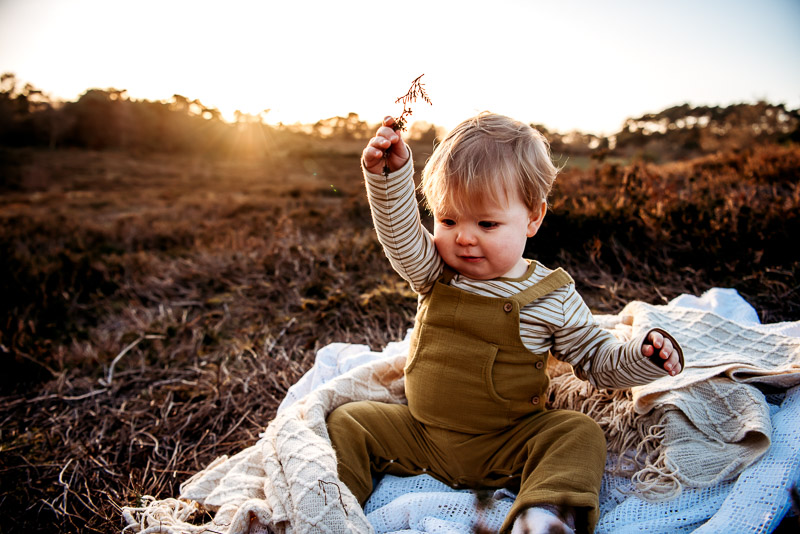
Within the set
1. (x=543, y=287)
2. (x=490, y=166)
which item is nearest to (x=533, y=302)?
(x=543, y=287)

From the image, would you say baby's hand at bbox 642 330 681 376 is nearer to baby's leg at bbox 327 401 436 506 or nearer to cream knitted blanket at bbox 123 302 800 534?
cream knitted blanket at bbox 123 302 800 534

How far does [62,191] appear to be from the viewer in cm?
1461

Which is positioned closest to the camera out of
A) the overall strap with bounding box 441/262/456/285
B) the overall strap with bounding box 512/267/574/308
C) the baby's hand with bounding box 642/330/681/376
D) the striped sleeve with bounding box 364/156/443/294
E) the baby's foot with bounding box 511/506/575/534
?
the baby's foot with bounding box 511/506/575/534

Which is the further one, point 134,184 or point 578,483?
point 134,184

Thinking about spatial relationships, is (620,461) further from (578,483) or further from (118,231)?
(118,231)

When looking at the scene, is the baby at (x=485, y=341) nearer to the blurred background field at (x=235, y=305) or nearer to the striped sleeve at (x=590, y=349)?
the striped sleeve at (x=590, y=349)

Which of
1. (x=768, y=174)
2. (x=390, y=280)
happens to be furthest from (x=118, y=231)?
(x=768, y=174)

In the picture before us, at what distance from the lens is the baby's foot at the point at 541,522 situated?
1.20 metres

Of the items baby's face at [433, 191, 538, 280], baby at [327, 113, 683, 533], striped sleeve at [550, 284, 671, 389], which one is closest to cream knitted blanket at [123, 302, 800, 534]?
baby at [327, 113, 683, 533]

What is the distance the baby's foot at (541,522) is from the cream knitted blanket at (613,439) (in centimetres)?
43

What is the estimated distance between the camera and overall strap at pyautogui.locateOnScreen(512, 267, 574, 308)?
155 centimetres

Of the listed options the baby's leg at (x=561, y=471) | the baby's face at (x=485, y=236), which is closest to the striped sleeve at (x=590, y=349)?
the baby's leg at (x=561, y=471)

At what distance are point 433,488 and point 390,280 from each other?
2.18 m

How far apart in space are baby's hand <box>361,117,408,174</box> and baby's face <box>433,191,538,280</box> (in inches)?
8.7
